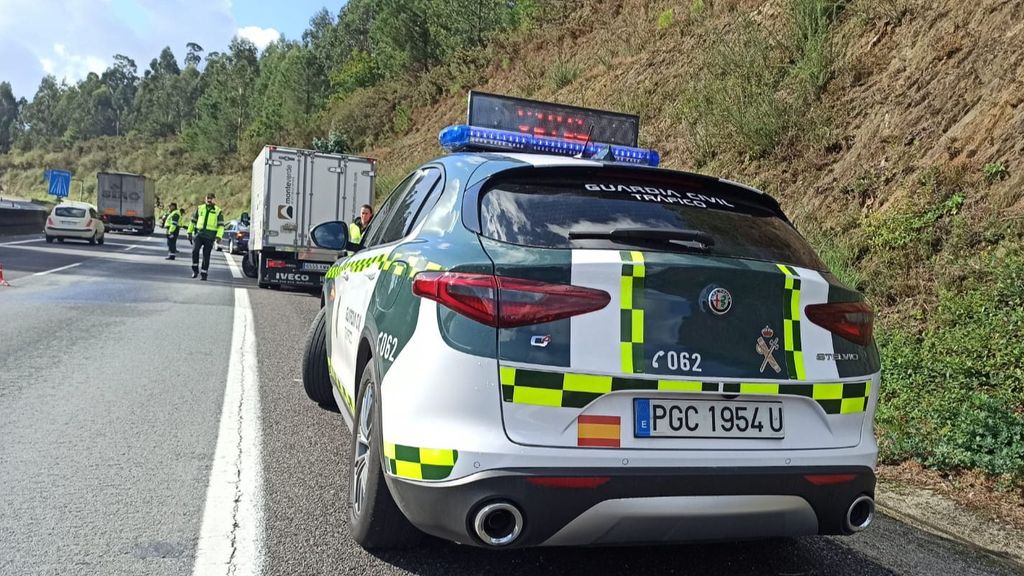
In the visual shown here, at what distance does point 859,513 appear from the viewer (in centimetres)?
310

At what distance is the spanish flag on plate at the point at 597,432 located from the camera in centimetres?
278

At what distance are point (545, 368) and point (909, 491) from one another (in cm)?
325

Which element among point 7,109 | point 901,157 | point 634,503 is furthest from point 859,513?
point 7,109

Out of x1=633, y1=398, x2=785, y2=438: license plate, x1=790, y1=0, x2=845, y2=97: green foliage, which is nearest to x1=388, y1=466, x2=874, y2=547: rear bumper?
x1=633, y1=398, x2=785, y2=438: license plate

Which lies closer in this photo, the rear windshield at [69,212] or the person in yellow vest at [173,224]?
the person in yellow vest at [173,224]

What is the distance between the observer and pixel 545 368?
9.09 feet

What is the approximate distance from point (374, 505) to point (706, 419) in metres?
1.31

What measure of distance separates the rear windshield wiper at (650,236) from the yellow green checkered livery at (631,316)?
0.17m

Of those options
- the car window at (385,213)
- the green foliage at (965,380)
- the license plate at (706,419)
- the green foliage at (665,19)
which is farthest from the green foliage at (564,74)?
the license plate at (706,419)

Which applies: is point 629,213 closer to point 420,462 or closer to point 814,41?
point 420,462

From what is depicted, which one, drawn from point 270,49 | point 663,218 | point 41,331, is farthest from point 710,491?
point 270,49

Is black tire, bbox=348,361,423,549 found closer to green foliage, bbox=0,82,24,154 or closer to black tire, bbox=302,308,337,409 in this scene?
black tire, bbox=302,308,337,409

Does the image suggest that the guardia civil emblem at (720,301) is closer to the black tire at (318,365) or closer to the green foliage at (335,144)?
the black tire at (318,365)

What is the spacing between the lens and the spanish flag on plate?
2.78 meters
